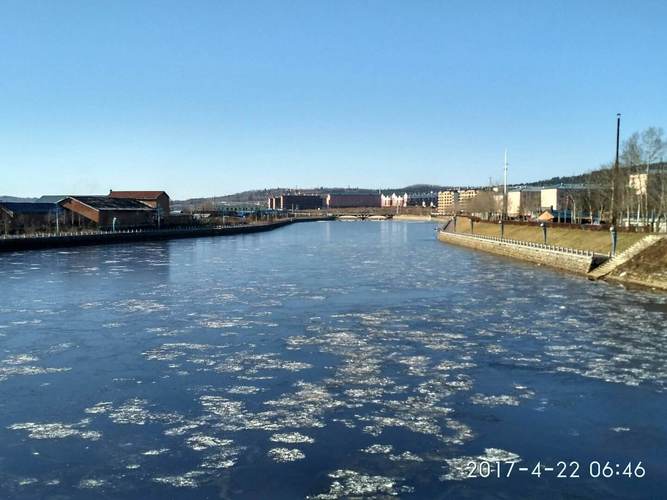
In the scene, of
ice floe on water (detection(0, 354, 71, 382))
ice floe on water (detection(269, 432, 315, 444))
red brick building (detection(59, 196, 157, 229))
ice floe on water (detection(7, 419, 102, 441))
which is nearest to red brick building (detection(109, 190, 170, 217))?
red brick building (detection(59, 196, 157, 229))

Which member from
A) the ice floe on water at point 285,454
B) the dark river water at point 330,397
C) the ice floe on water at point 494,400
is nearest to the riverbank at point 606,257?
the dark river water at point 330,397

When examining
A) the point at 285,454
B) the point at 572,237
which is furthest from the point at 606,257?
the point at 285,454

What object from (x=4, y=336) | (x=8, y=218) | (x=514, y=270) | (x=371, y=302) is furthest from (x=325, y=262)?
(x=8, y=218)

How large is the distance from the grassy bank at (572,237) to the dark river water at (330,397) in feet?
44.7

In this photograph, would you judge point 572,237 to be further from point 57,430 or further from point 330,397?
point 57,430

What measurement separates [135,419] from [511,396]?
24.0ft

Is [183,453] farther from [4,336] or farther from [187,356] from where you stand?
[4,336]

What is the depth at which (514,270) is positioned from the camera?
40344 mm

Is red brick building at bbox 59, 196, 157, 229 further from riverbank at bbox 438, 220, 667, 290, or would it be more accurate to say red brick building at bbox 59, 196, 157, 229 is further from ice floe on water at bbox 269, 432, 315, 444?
ice floe on water at bbox 269, 432, 315, 444

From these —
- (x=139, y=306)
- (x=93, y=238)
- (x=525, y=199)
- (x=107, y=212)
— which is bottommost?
(x=139, y=306)

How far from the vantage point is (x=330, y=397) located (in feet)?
40.9

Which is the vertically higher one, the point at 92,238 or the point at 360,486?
the point at 92,238

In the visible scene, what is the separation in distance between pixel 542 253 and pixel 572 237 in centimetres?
548

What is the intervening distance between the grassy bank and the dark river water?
13631mm
